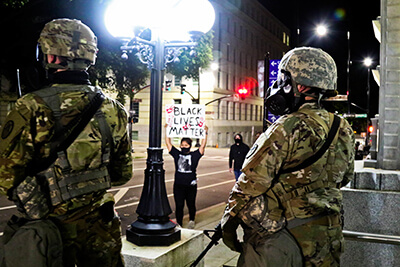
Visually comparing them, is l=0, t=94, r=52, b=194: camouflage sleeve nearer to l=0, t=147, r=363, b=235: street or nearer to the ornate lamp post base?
the ornate lamp post base

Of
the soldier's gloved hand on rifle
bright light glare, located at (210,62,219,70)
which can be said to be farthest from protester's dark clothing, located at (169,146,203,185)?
bright light glare, located at (210,62,219,70)

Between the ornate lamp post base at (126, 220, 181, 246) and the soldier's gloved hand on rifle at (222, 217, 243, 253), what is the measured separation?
177 cm

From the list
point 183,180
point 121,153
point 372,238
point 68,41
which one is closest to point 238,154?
point 183,180

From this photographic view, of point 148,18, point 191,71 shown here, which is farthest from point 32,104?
point 191,71

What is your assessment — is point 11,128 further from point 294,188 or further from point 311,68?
point 311,68

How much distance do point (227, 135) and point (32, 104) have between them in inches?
1877

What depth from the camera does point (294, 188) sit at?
2.59 meters

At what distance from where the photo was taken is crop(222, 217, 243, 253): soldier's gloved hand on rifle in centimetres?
271

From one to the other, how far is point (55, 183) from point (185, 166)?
5.57 m

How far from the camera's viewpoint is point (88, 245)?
270 centimetres

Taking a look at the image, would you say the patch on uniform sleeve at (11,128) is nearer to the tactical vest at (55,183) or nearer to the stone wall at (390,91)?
the tactical vest at (55,183)

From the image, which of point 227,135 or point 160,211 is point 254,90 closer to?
point 227,135

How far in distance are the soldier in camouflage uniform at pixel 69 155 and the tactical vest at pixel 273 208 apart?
37.1 inches

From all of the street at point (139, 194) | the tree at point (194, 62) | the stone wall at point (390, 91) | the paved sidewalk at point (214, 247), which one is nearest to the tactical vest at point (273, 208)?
the stone wall at point (390, 91)
